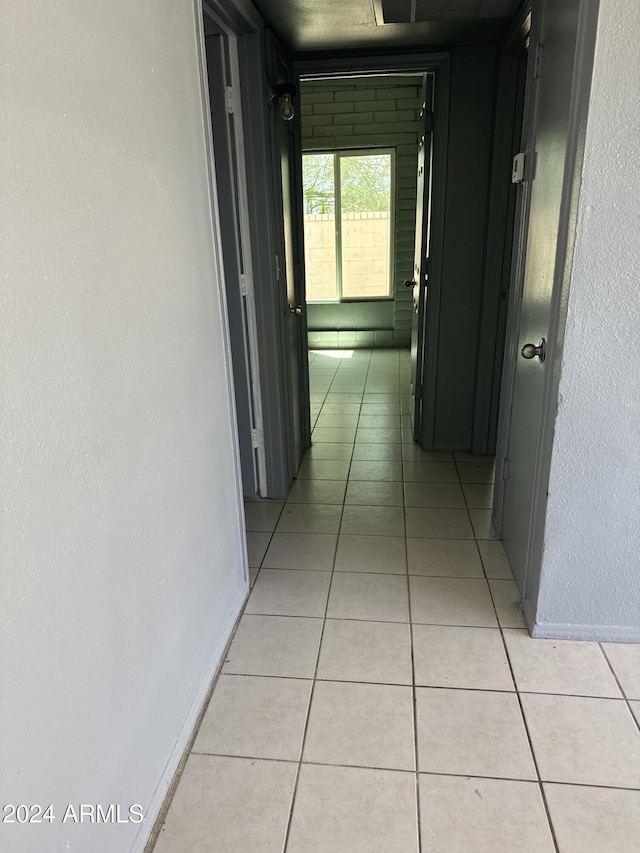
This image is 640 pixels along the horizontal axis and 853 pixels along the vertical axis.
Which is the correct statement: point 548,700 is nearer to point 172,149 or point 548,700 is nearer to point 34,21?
point 172,149

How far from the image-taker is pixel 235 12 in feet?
7.01

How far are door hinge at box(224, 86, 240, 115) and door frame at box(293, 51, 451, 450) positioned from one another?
0.78 m

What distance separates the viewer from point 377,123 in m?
6.05

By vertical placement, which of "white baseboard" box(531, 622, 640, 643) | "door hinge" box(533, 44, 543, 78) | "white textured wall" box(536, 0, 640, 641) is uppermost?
"door hinge" box(533, 44, 543, 78)

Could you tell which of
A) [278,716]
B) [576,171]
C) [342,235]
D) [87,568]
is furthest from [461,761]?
[342,235]

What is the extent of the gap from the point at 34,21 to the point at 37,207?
11.5 inches

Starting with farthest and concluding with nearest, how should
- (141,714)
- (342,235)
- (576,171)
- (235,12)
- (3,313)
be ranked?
(342,235) < (235,12) < (576,171) < (141,714) < (3,313)

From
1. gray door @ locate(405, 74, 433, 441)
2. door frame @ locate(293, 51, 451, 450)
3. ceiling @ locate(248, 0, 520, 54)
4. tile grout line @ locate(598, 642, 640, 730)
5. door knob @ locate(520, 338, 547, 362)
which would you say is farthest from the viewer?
gray door @ locate(405, 74, 433, 441)

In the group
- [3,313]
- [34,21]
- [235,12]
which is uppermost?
[235,12]

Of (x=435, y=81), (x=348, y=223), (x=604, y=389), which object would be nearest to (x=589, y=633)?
(x=604, y=389)

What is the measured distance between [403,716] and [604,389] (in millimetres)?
1106

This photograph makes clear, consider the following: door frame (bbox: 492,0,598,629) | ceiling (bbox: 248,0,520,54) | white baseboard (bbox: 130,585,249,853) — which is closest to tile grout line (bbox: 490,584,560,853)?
door frame (bbox: 492,0,598,629)

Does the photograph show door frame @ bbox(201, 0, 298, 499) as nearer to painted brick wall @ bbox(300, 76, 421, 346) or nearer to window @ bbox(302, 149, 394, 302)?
painted brick wall @ bbox(300, 76, 421, 346)

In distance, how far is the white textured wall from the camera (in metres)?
1.43
